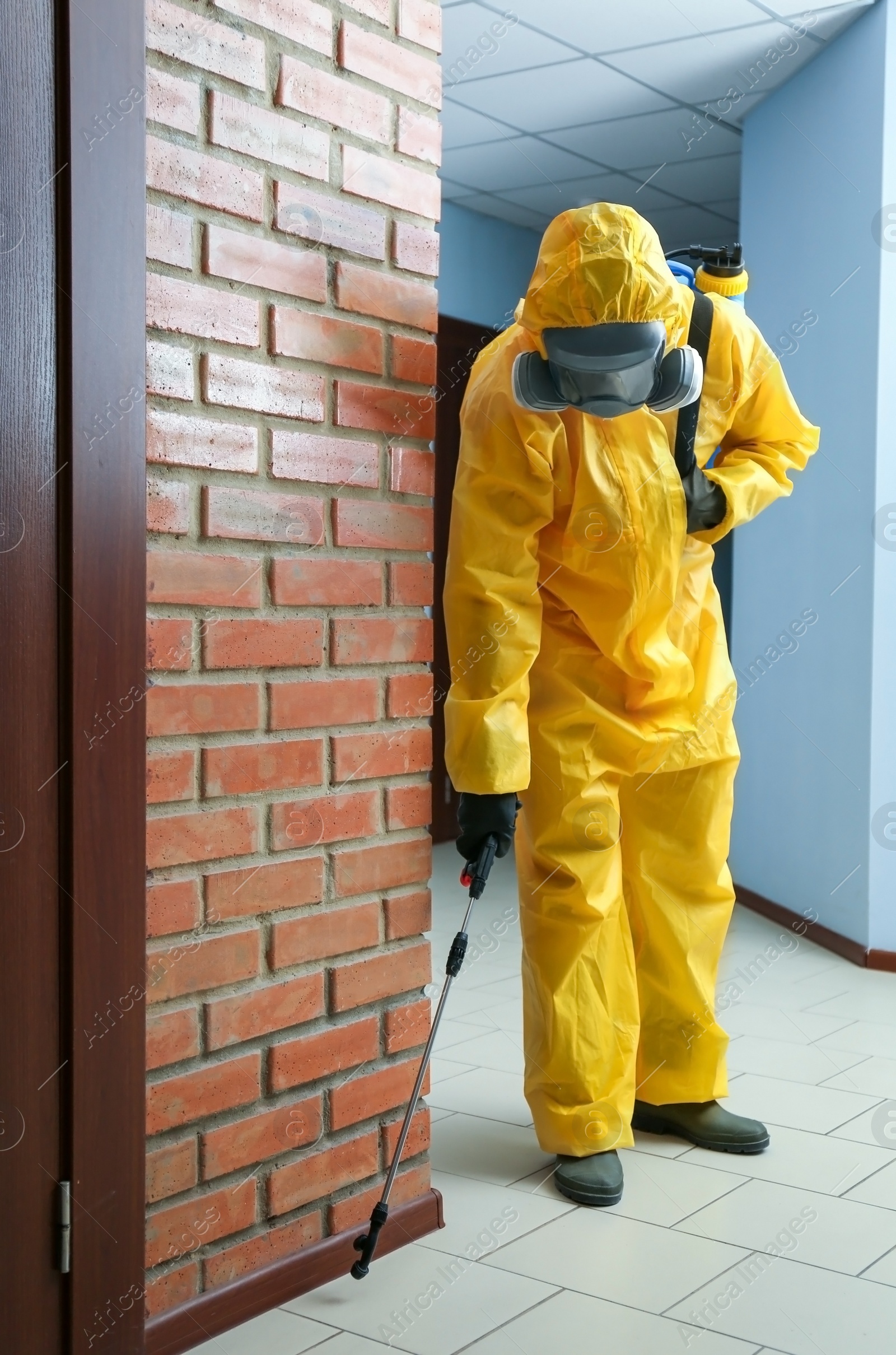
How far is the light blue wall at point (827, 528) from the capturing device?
10.9 ft

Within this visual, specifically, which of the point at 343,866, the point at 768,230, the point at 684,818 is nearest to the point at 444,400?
the point at 768,230

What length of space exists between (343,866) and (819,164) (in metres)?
2.81

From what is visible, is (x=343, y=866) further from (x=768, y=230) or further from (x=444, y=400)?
(x=444, y=400)

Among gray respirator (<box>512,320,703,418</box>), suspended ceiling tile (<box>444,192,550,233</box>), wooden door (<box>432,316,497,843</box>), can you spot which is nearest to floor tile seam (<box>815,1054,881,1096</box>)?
gray respirator (<box>512,320,703,418</box>)

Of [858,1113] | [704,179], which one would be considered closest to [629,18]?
[704,179]

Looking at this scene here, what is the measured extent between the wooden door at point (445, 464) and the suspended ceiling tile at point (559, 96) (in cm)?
91

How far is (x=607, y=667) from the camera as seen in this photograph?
195cm

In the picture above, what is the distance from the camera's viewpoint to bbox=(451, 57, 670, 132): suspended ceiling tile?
12.6 feet

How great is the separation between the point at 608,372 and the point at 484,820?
62 cm

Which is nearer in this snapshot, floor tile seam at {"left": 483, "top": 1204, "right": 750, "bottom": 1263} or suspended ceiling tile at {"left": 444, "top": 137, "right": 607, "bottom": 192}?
floor tile seam at {"left": 483, "top": 1204, "right": 750, "bottom": 1263}

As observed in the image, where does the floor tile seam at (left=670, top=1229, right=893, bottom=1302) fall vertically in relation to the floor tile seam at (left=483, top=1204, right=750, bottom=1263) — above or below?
above

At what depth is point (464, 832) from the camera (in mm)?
1836

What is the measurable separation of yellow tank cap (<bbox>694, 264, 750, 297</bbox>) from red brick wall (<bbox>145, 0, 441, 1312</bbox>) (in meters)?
0.54

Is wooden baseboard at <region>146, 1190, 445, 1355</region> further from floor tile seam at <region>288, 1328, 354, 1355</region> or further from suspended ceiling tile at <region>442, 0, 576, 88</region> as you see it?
suspended ceiling tile at <region>442, 0, 576, 88</region>
